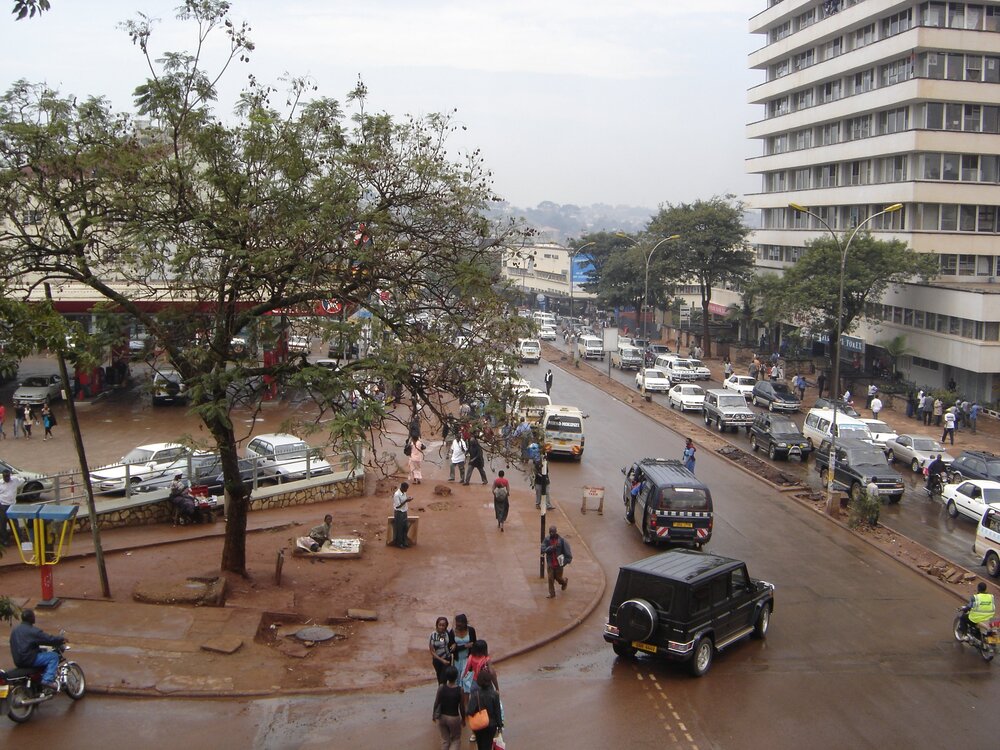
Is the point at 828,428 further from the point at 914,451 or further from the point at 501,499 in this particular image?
the point at 501,499

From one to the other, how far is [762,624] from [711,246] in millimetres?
48792

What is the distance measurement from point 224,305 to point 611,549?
10575 mm

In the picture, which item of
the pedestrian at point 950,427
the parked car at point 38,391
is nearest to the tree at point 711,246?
the pedestrian at point 950,427

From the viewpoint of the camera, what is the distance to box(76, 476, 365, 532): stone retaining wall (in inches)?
744

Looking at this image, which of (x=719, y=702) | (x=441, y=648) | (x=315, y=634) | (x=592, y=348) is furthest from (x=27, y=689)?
(x=592, y=348)

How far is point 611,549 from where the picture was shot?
20844mm

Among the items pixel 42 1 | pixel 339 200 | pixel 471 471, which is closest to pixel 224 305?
pixel 339 200

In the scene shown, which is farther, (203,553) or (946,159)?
(946,159)

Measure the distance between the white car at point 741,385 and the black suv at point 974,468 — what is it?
1723 centimetres

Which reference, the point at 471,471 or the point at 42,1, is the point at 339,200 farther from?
the point at 471,471

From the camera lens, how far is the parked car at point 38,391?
35.1 m

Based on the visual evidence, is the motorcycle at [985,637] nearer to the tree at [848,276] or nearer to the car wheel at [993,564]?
the car wheel at [993,564]

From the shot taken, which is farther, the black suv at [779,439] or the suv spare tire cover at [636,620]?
the black suv at [779,439]

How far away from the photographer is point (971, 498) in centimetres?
2428
